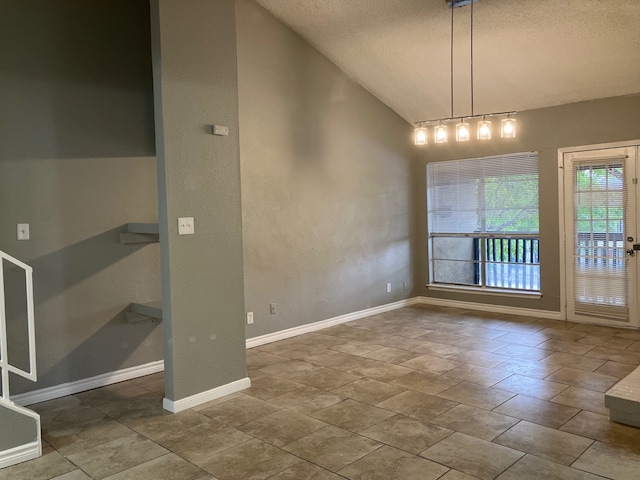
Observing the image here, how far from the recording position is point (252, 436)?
3.20 m

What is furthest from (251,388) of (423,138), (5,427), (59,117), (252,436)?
(423,138)

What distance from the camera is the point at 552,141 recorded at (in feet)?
20.3

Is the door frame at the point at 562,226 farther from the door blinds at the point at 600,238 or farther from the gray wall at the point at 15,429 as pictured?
the gray wall at the point at 15,429

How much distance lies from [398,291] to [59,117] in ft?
15.7

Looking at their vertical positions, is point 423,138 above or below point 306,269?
above

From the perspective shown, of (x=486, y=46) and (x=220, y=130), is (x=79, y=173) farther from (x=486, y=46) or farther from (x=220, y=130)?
(x=486, y=46)

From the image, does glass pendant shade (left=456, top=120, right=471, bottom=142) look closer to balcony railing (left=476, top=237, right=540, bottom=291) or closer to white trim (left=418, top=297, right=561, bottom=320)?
balcony railing (left=476, top=237, right=540, bottom=291)

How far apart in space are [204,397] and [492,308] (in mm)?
4361

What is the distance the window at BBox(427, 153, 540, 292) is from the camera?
21.5ft

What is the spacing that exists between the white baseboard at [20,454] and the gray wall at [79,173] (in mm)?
954

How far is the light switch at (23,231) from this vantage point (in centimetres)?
378

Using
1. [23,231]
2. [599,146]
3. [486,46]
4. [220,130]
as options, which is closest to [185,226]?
[220,130]

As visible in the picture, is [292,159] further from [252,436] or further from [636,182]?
[636,182]

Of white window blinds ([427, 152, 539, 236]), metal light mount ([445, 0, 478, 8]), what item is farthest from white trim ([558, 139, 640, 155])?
metal light mount ([445, 0, 478, 8])
